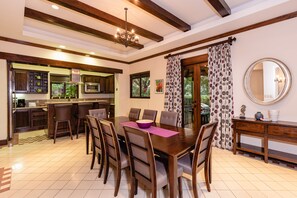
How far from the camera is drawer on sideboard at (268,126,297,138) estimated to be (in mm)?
2462

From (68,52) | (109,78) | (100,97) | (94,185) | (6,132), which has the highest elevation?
(68,52)

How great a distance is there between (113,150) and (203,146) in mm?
1174

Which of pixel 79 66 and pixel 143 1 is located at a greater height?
pixel 143 1

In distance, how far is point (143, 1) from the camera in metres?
2.54

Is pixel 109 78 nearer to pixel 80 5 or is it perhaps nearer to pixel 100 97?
pixel 100 97

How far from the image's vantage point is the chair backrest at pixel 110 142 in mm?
1920

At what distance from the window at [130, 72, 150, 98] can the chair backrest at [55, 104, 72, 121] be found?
2608 millimetres

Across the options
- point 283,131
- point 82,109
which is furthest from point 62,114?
point 283,131

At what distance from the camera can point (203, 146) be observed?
6.07 ft

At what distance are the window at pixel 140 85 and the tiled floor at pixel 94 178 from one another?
10.5 ft

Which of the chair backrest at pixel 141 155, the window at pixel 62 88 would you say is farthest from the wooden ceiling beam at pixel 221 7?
the window at pixel 62 88

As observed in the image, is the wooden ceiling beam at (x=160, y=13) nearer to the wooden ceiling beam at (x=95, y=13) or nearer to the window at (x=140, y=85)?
the wooden ceiling beam at (x=95, y=13)

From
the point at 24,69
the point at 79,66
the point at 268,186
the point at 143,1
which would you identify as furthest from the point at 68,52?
the point at 268,186

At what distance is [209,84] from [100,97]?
5734mm
